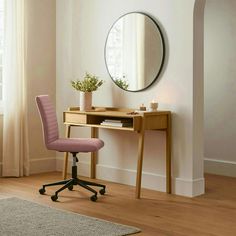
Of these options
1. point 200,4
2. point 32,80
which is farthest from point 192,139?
point 32,80

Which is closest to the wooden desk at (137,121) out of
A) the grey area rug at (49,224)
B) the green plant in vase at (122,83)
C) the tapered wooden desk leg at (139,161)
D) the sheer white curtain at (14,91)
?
the tapered wooden desk leg at (139,161)

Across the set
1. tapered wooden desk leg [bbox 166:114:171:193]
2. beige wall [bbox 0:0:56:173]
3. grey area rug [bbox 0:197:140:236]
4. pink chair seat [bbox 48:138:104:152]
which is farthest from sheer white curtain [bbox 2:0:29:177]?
tapered wooden desk leg [bbox 166:114:171:193]

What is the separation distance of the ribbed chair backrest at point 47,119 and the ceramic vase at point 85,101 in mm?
539

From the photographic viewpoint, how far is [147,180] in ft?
18.5

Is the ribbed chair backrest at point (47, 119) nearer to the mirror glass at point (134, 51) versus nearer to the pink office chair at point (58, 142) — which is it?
the pink office chair at point (58, 142)

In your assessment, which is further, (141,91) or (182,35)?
(141,91)

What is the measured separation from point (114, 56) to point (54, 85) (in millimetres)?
1077

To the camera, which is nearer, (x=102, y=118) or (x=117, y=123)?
(x=117, y=123)

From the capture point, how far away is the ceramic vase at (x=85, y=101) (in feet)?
19.2

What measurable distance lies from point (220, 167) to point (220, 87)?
94 cm

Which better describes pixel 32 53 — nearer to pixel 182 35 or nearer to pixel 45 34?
pixel 45 34

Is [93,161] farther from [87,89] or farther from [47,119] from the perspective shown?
[47,119]

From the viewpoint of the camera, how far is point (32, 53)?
6.48 m

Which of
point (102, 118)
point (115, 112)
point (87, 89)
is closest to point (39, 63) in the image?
point (87, 89)
